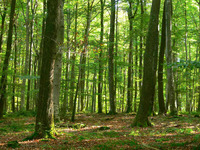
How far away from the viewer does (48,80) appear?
7160mm

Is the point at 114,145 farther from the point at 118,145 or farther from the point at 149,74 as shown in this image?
the point at 149,74

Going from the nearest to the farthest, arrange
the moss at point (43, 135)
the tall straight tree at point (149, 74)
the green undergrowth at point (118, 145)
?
the green undergrowth at point (118, 145) → the moss at point (43, 135) → the tall straight tree at point (149, 74)

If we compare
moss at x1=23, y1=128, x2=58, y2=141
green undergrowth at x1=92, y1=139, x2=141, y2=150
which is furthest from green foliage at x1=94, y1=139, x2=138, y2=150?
moss at x1=23, y1=128, x2=58, y2=141

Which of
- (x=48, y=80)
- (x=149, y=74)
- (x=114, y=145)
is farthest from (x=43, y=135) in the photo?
(x=149, y=74)

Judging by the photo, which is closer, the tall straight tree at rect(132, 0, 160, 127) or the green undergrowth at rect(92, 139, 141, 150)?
the green undergrowth at rect(92, 139, 141, 150)

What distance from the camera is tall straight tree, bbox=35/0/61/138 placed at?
7.14m

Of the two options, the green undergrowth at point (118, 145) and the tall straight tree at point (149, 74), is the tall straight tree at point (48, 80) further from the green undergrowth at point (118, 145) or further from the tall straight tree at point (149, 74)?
the tall straight tree at point (149, 74)

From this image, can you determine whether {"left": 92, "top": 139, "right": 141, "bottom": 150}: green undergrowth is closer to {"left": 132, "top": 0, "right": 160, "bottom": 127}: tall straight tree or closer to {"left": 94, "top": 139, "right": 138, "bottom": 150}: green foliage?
{"left": 94, "top": 139, "right": 138, "bottom": 150}: green foliage

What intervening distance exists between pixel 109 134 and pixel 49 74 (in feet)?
12.2

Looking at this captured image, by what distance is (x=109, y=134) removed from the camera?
8.36m

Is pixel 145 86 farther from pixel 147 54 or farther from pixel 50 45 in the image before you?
pixel 50 45

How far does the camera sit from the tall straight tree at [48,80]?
7145 mm

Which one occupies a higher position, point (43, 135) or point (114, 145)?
point (43, 135)

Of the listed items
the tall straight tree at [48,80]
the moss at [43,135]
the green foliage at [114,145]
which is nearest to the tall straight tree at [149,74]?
the green foliage at [114,145]
